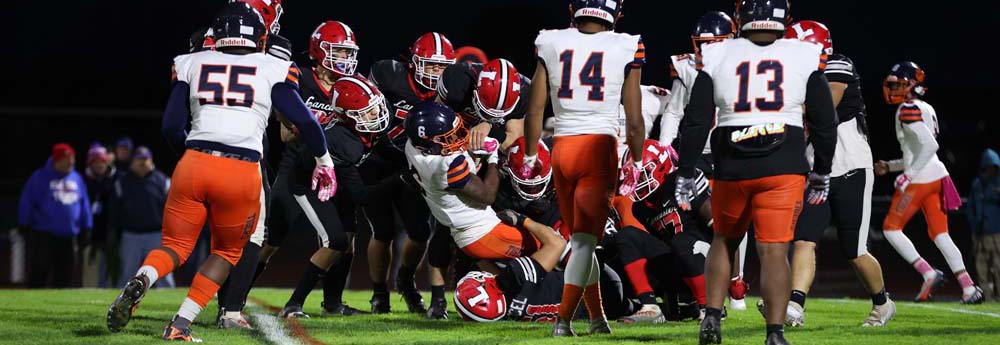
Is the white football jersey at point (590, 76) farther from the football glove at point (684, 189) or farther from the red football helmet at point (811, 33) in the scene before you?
the red football helmet at point (811, 33)

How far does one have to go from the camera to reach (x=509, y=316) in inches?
270

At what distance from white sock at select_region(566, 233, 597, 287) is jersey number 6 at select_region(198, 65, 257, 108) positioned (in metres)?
1.69

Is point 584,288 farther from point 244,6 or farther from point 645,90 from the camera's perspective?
point 645,90

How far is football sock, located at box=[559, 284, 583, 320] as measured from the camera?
18.7 ft

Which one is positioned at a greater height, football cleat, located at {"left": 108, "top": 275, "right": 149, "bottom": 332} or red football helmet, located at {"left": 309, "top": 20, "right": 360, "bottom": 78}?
red football helmet, located at {"left": 309, "top": 20, "right": 360, "bottom": 78}

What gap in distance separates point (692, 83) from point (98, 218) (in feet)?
25.7

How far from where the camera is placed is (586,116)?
5.71 meters

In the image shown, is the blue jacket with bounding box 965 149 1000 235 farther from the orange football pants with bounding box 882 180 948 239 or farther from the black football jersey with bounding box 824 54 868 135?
the black football jersey with bounding box 824 54 868 135

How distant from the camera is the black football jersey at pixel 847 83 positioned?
6551 mm

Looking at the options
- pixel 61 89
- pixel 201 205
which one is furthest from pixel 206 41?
pixel 61 89

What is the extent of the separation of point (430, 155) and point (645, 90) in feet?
8.52

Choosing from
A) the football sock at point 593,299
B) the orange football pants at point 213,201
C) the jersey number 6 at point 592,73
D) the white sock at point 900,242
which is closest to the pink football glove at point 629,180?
the jersey number 6 at point 592,73

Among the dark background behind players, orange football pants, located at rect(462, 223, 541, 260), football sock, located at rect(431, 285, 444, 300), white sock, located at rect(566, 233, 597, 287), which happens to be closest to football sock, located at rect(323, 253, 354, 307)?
football sock, located at rect(431, 285, 444, 300)

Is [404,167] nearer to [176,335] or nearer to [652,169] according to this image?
[652,169]
